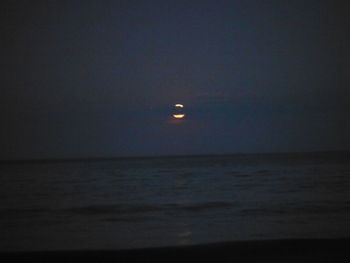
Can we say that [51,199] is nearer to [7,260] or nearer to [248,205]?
[248,205]

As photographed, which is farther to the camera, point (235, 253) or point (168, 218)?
point (168, 218)

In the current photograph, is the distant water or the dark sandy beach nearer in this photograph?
the dark sandy beach

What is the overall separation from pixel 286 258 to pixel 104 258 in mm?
3340

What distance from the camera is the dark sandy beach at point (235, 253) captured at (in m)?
7.82

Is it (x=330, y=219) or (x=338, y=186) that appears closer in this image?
(x=330, y=219)

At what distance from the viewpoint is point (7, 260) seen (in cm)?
816

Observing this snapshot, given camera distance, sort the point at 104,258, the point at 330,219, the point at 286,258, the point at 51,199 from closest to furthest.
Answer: the point at 286,258 → the point at 104,258 → the point at 330,219 → the point at 51,199

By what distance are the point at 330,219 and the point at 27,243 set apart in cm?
834

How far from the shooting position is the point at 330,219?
1266 cm

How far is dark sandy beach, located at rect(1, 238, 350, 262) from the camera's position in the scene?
7824 mm

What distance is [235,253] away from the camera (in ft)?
27.2

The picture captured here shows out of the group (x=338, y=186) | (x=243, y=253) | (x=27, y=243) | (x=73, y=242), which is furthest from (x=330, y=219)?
(x=338, y=186)

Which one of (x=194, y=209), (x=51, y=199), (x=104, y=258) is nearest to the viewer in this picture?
(x=104, y=258)

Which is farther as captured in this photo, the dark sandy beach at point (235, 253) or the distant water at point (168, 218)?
the distant water at point (168, 218)
